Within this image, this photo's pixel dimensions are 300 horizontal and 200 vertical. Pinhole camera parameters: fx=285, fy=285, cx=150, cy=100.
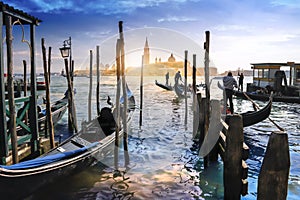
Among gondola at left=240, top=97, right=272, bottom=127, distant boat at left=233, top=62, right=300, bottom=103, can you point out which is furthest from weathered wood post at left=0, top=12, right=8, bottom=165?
distant boat at left=233, top=62, right=300, bottom=103

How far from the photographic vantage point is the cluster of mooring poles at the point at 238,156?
2609mm

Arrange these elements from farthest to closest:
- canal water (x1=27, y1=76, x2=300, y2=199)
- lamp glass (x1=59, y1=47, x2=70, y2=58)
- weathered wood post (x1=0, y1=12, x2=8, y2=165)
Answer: lamp glass (x1=59, y1=47, x2=70, y2=58)
canal water (x1=27, y1=76, x2=300, y2=199)
weathered wood post (x1=0, y1=12, x2=8, y2=165)

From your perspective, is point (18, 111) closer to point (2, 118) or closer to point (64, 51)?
point (2, 118)

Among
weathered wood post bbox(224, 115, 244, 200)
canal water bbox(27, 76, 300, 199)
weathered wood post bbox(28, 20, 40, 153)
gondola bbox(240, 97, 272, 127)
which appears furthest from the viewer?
gondola bbox(240, 97, 272, 127)

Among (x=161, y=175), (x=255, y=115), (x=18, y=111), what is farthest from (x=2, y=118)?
(x=255, y=115)

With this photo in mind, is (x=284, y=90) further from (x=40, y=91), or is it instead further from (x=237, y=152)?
(x=40, y=91)

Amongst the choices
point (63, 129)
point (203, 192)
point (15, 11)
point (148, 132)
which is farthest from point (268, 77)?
point (15, 11)

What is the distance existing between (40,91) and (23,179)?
102ft

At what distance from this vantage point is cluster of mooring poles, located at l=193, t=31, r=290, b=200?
2.61 m

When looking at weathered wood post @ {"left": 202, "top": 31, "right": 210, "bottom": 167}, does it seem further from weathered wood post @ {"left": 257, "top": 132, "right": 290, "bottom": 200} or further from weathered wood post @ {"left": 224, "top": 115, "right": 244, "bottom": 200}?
weathered wood post @ {"left": 257, "top": 132, "right": 290, "bottom": 200}

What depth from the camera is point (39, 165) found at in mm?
3729

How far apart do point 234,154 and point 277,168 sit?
3.48 feet

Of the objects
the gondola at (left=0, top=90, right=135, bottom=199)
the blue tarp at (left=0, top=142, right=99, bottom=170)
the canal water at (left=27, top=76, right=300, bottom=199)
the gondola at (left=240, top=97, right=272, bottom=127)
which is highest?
the gondola at (left=240, top=97, right=272, bottom=127)

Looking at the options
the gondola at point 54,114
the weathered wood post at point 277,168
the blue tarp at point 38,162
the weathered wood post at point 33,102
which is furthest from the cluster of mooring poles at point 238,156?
the gondola at point 54,114
